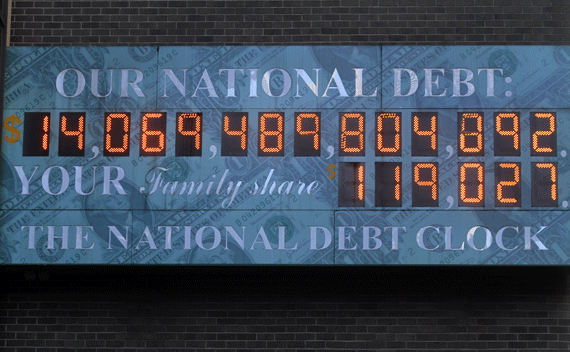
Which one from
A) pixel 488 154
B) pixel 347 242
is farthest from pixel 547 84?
pixel 347 242

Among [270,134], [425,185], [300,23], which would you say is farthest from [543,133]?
[300,23]

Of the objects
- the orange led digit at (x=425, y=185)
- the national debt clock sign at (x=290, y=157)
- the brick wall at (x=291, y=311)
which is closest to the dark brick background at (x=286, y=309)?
the brick wall at (x=291, y=311)

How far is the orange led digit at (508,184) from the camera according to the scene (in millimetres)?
6883

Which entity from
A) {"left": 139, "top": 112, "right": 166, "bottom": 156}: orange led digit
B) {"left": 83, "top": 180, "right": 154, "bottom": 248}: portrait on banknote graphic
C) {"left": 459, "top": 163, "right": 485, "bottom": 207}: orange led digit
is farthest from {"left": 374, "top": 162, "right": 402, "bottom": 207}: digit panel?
{"left": 83, "top": 180, "right": 154, "bottom": 248}: portrait on banknote graphic

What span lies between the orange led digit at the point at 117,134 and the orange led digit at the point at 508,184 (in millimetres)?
4133

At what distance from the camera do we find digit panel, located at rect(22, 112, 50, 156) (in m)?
7.09

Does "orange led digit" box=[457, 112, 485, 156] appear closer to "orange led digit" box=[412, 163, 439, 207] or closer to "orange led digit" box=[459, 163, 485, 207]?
"orange led digit" box=[459, 163, 485, 207]

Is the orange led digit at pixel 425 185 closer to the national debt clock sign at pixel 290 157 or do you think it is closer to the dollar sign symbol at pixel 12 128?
the national debt clock sign at pixel 290 157

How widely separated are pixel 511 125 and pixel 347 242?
2.24 m

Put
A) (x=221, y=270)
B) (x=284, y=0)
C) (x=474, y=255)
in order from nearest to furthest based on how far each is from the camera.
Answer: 1. (x=474, y=255)
2. (x=221, y=270)
3. (x=284, y=0)

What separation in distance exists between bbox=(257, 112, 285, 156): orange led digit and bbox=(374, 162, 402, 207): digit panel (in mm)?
1105

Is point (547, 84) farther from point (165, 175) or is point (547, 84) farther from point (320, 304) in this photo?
point (165, 175)

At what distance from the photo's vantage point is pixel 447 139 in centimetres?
699

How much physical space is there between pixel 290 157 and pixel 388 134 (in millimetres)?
1123
